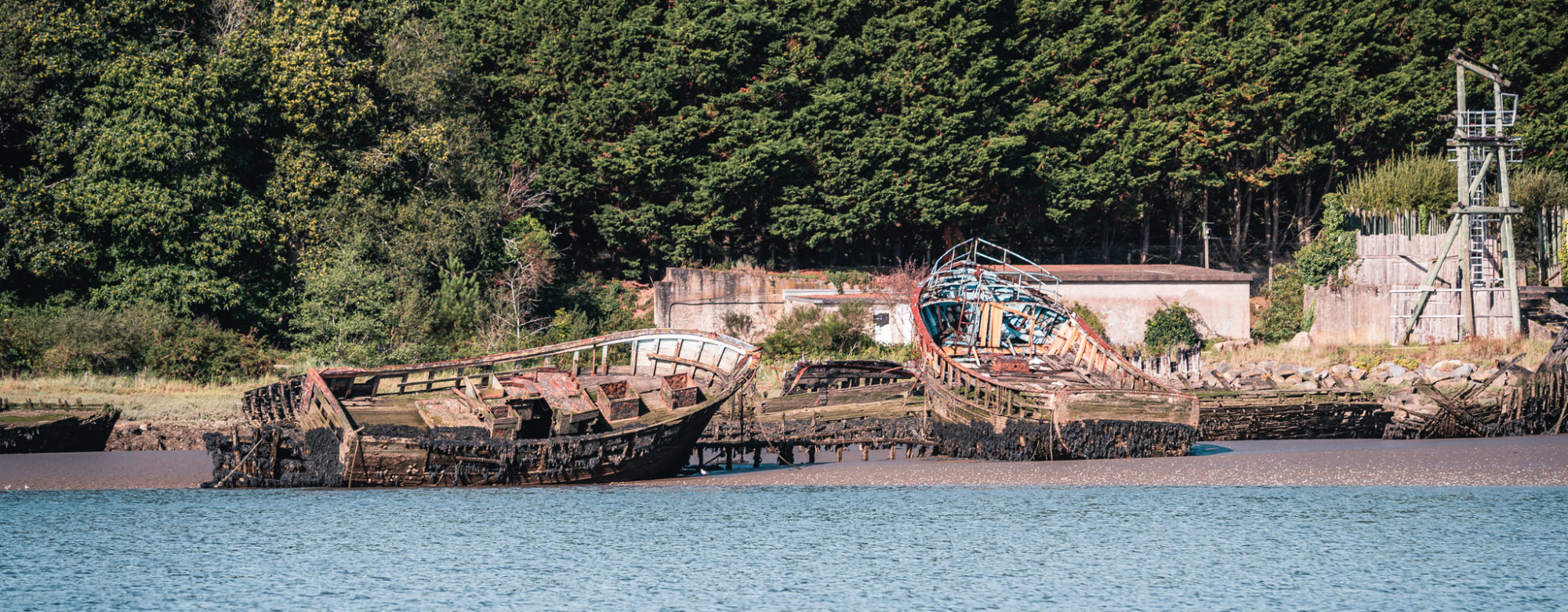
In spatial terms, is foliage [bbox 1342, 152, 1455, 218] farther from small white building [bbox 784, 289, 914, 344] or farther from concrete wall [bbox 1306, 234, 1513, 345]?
small white building [bbox 784, 289, 914, 344]

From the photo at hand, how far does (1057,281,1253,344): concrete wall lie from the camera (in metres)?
49.0

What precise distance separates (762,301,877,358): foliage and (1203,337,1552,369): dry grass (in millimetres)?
11516

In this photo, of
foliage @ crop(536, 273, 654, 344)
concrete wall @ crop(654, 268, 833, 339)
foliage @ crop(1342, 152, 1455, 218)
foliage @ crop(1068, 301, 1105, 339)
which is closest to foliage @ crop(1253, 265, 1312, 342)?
foliage @ crop(1342, 152, 1455, 218)

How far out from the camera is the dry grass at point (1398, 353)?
142 feet

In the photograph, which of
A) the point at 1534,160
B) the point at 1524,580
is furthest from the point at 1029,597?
the point at 1534,160

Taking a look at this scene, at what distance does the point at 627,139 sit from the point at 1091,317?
62.4 ft

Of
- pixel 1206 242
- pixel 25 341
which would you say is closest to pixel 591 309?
pixel 25 341

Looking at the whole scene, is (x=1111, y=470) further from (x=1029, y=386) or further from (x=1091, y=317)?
(x=1091, y=317)

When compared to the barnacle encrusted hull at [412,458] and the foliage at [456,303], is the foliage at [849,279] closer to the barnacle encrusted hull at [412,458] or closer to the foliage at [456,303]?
the foliage at [456,303]

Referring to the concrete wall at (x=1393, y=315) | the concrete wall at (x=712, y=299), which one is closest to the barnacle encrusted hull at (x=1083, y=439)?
the concrete wall at (x=1393, y=315)

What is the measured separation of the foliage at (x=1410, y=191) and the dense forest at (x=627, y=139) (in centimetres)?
613

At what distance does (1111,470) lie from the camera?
87.4 ft

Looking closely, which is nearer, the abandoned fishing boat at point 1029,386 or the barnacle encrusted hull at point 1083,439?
the barnacle encrusted hull at point 1083,439

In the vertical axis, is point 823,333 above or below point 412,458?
above
